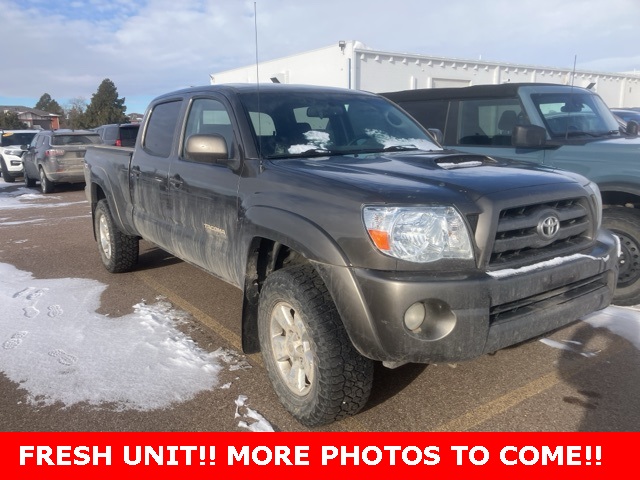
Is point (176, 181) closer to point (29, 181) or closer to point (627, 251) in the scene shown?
point (627, 251)

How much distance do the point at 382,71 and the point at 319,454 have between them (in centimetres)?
1373

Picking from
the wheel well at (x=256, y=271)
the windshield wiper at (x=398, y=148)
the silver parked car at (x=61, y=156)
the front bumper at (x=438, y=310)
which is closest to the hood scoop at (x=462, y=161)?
the windshield wiper at (x=398, y=148)

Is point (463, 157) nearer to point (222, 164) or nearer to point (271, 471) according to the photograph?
point (222, 164)

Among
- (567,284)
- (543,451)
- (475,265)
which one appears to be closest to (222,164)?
(475,265)

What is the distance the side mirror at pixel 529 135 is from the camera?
4.75m

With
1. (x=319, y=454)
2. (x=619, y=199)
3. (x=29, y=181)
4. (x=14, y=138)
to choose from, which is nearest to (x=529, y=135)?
(x=619, y=199)

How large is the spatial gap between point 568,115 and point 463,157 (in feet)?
8.16

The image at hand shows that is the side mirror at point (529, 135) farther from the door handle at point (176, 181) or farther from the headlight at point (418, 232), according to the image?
the door handle at point (176, 181)

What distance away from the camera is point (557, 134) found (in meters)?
5.06

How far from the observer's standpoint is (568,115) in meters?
5.20

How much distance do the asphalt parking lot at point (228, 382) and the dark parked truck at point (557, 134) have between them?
81cm

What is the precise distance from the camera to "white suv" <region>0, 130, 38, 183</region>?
59.5 feet

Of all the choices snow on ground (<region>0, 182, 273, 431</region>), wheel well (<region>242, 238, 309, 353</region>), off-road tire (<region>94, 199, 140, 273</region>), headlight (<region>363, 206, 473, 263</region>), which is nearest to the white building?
off-road tire (<region>94, 199, 140, 273</region>)

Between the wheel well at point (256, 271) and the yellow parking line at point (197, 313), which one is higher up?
the wheel well at point (256, 271)
